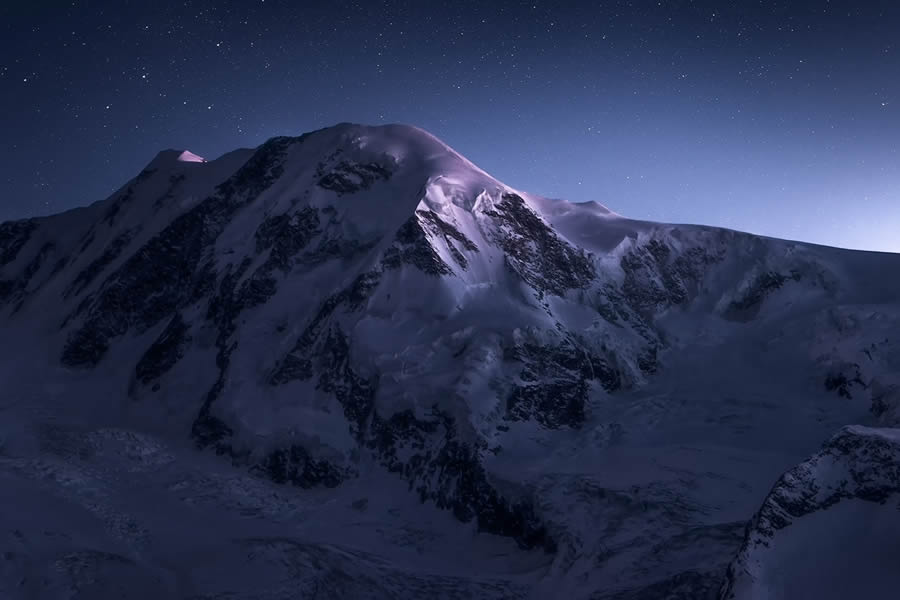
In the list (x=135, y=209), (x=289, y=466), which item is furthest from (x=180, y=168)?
(x=289, y=466)

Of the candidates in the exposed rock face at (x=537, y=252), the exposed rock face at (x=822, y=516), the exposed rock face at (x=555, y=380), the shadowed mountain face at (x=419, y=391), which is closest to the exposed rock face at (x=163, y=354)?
the shadowed mountain face at (x=419, y=391)

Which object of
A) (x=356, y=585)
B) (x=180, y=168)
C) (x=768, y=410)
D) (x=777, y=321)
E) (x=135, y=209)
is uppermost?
(x=180, y=168)

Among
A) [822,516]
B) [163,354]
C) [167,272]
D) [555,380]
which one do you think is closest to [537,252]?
[555,380]

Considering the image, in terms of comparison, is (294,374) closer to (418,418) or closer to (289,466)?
(289,466)

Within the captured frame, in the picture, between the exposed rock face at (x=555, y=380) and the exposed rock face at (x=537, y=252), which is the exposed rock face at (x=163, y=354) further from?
the exposed rock face at (x=555, y=380)

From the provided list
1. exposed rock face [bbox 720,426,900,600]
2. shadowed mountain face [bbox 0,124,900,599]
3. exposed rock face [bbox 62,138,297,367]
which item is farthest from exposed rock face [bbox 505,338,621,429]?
exposed rock face [bbox 62,138,297,367]

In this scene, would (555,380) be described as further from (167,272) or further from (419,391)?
(167,272)
